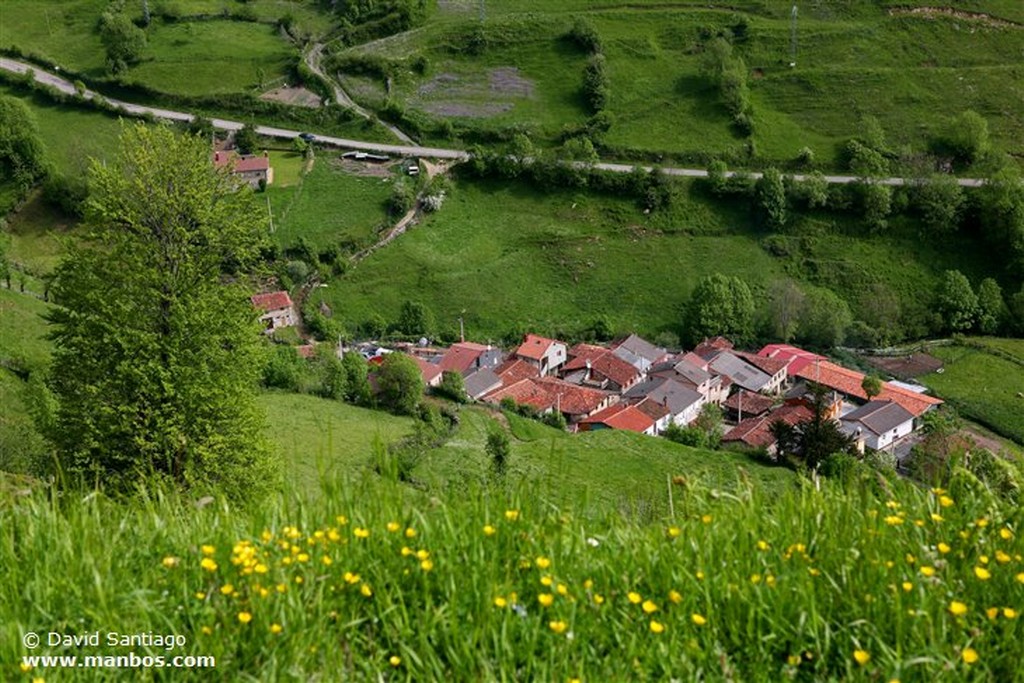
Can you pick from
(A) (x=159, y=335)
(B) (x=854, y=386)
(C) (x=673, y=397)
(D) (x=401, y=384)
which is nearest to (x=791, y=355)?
(B) (x=854, y=386)

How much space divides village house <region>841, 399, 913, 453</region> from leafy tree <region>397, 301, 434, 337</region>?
86.5ft

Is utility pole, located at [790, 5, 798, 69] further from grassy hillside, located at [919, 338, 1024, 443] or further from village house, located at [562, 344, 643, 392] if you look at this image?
village house, located at [562, 344, 643, 392]

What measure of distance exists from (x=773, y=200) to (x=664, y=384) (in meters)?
20.7

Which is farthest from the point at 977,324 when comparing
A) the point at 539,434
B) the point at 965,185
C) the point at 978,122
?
the point at 539,434

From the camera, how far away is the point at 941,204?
218 ft

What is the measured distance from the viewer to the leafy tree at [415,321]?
198ft

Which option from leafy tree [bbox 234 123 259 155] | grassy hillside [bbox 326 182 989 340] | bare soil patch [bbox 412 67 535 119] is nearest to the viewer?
grassy hillside [bbox 326 182 989 340]

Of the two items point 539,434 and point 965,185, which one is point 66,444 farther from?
point 965,185

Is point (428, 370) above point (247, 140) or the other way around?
the other way around

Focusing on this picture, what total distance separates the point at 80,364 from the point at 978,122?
73.4m

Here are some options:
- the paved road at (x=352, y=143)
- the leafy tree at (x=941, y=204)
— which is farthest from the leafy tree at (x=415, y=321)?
the leafy tree at (x=941, y=204)

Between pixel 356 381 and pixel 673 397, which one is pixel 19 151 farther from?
pixel 673 397

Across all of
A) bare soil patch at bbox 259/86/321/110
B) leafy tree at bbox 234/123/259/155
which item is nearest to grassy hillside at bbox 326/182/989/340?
leafy tree at bbox 234/123/259/155

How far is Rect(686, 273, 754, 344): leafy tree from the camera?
61562 mm
